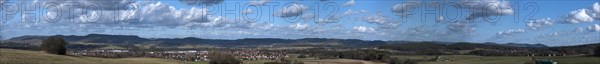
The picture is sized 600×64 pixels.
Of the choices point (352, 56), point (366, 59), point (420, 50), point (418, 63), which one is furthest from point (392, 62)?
point (420, 50)

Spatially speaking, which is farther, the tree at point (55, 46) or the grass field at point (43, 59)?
the tree at point (55, 46)

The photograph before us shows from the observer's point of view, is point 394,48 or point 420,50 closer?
point 420,50

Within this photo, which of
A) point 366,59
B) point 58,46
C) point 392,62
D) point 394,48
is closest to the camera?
point 58,46

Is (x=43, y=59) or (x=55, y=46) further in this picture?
(x=55, y=46)

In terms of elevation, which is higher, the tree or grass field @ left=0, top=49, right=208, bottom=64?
the tree

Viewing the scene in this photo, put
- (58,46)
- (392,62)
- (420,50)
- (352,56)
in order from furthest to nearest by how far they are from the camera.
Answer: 1. (420,50)
2. (352,56)
3. (392,62)
4. (58,46)

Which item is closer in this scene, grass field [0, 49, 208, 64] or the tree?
grass field [0, 49, 208, 64]

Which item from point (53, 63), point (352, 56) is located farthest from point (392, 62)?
point (53, 63)

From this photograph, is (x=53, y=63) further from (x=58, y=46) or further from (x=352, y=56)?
(x=352, y=56)

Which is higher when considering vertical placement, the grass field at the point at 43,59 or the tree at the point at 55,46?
the tree at the point at 55,46

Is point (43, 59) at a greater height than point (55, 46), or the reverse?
point (55, 46)
